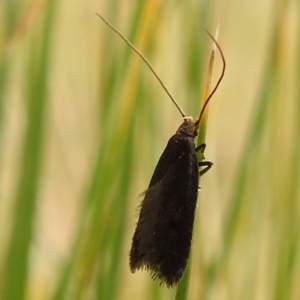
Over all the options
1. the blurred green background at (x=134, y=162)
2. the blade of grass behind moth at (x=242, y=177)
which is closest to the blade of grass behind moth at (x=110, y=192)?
the blurred green background at (x=134, y=162)

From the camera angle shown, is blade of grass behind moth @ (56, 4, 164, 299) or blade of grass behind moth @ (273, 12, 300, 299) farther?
blade of grass behind moth @ (273, 12, 300, 299)

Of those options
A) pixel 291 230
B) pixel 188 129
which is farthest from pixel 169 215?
pixel 291 230

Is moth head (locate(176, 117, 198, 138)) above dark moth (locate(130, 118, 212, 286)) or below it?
above

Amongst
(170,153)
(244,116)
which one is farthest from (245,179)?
(244,116)

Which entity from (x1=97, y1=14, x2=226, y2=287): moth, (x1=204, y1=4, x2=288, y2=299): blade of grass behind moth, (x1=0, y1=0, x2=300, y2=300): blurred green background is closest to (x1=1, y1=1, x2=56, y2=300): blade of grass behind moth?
(x1=0, y1=0, x2=300, y2=300): blurred green background

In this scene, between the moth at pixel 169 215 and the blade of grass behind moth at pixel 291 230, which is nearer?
the moth at pixel 169 215

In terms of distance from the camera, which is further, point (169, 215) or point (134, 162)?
point (134, 162)

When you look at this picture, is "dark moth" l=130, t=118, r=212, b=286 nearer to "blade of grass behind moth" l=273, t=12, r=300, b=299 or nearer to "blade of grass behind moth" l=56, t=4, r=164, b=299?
"blade of grass behind moth" l=56, t=4, r=164, b=299

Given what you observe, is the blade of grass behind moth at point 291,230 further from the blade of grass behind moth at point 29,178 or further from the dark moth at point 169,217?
the blade of grass behind moth at point 29,178

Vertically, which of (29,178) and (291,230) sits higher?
(29,178)

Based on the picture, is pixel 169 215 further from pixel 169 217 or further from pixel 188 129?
pixel 188 129
